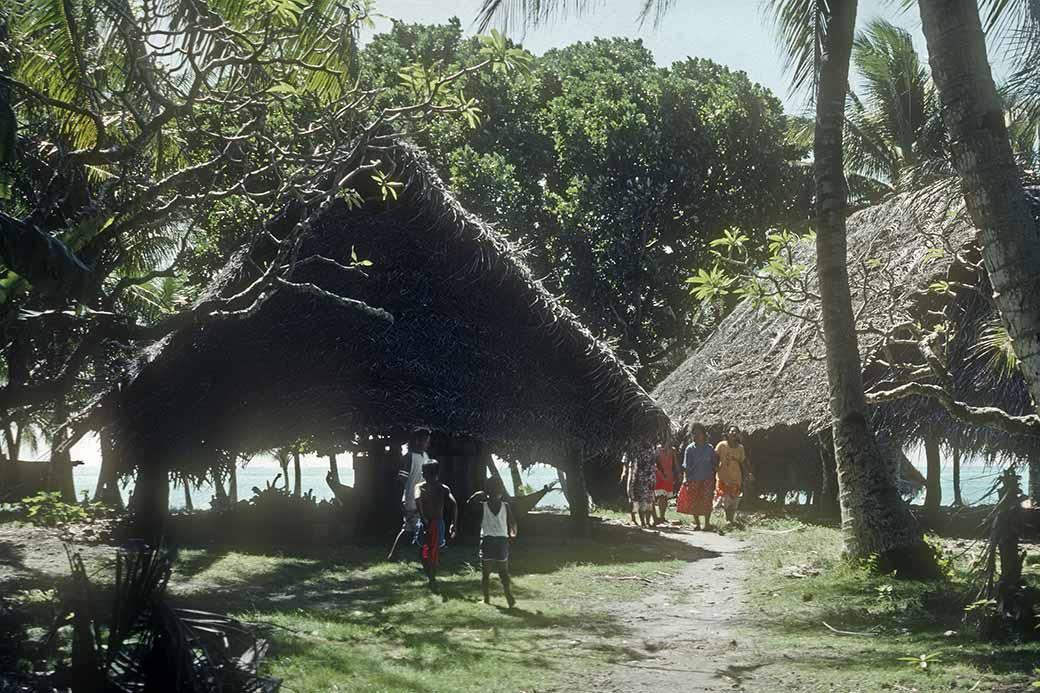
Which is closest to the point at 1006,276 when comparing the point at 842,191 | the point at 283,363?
the point at 842,191

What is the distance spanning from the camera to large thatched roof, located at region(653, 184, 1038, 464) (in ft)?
47.9

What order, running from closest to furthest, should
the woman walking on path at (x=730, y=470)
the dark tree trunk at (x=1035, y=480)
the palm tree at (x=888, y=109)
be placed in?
1. the dark tree trunk at (x=1035, y=480)
2. the woman walking on path at (x=730, y=470)
3. the palm tree at (x=888, y=109)

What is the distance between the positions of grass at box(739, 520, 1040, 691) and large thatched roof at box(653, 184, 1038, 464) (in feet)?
7.88

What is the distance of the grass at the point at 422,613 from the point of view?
764 cm

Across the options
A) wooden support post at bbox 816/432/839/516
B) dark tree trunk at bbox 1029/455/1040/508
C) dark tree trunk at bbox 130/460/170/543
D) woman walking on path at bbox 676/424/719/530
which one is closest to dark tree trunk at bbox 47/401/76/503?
dark tree trunk at bbox 130/460/170/543

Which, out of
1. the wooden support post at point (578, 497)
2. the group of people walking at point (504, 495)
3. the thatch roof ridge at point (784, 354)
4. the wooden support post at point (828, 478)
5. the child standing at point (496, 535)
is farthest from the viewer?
the wooden support post at point (828, 478)

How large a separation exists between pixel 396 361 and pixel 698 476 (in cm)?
547

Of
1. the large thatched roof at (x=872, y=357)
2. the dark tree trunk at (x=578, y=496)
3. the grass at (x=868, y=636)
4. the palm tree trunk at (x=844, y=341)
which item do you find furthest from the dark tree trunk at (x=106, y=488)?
the palm tree trunk at (x=844, y=341)

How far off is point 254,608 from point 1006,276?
6781 mm

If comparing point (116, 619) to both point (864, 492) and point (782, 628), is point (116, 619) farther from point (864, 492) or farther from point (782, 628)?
point (864, 492)

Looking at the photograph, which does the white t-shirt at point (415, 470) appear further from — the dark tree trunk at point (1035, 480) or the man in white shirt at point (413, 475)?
the dark tree trunk at point (1035, 480)

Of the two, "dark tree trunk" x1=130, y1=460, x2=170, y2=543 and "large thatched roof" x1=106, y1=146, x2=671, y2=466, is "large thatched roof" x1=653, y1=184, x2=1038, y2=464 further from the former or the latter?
"dark tree trunk" x1=130, y1=460, x2=170, y2=543

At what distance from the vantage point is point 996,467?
17.6 m

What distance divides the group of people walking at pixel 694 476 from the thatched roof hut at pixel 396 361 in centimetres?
130
